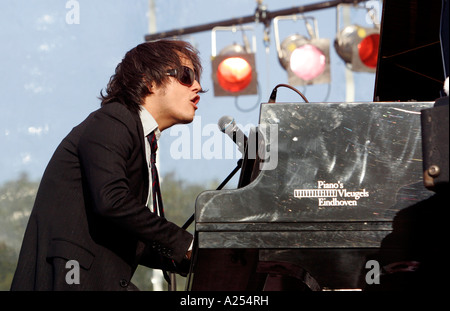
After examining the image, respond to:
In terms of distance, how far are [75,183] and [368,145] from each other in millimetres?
1172

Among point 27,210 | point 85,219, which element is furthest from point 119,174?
point 27,210

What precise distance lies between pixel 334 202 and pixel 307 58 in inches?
232

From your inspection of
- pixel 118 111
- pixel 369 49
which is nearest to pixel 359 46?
pixel 369 49

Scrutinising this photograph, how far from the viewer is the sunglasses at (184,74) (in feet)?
10.6

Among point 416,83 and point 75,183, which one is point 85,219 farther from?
point 416,83

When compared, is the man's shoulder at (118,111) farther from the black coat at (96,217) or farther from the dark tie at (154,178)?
the dark tie at (154,178)

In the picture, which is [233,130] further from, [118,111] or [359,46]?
[359,46]

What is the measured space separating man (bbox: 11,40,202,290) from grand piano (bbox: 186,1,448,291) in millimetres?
340

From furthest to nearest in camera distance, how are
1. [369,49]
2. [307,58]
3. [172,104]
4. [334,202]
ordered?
[307,58] → [369,49] → [172,104] → [334,202]

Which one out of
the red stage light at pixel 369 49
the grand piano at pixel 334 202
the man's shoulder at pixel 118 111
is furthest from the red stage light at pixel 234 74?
the grand piano at pixel 334 202

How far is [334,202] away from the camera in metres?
2.51

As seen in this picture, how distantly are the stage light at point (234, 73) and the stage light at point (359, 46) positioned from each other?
1.05 m

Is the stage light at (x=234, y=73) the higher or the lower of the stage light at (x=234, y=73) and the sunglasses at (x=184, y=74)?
the lower
